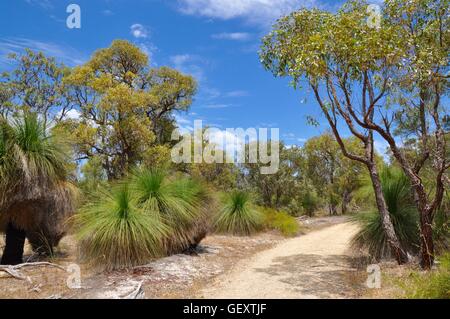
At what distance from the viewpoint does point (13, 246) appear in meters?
8.43

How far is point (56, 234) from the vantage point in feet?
29.6

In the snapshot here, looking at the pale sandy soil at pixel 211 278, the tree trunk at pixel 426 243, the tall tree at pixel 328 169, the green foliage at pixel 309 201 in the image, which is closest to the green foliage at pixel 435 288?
the pale sandy soil at pixel 211 278

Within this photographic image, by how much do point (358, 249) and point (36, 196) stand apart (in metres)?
7.44

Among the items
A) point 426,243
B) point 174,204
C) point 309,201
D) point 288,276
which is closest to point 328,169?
point 309,201

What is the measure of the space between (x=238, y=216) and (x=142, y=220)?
7.31 meters

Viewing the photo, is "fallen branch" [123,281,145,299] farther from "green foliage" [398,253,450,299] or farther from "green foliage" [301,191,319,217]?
"green foliage" [301,191,319,217]

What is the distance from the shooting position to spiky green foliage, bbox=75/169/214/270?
7.24 metres

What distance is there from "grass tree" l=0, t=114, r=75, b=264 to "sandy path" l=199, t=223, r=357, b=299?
4092 mm

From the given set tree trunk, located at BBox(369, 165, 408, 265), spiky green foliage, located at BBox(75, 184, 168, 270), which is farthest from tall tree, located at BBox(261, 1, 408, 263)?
spiky green foliage, located at BBox(75, 184, 168, 270)

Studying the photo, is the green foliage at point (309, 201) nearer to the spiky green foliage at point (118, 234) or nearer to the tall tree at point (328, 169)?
the tall tree at point (328, 169)
